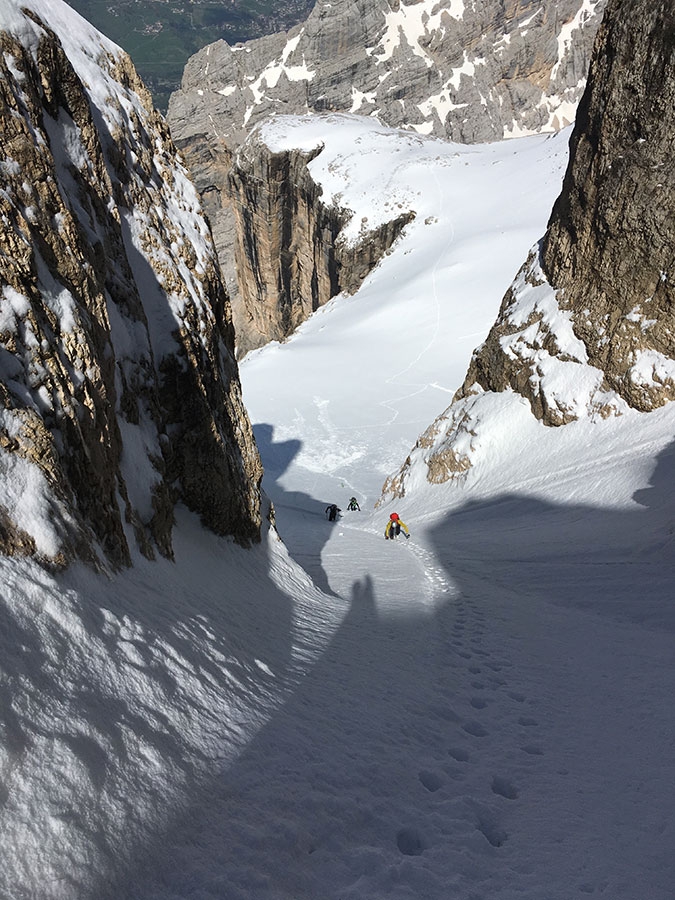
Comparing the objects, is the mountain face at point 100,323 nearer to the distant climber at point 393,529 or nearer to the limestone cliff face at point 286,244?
the distant climber at point 393,529

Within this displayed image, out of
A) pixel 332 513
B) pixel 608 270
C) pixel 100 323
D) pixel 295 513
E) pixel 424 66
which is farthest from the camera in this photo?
pixel 424 66

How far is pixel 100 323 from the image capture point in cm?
536

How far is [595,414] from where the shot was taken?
17.0m

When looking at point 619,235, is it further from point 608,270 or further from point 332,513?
point 332,513

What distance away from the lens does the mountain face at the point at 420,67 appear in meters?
91.4

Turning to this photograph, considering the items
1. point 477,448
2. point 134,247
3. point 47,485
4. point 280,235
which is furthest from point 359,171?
point 47,485

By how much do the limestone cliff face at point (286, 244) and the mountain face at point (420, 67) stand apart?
29769mm

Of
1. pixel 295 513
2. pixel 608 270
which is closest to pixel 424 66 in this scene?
pixel 608 270

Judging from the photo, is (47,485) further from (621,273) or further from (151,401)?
(621,273)

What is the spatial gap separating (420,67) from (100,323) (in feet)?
356

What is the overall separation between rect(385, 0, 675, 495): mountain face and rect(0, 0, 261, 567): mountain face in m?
11.7

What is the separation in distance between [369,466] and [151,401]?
2269 cm

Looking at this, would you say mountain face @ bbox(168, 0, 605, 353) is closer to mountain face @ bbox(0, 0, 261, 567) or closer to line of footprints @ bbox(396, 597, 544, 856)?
mountain face @ bbox(0, 0, 261, 567)

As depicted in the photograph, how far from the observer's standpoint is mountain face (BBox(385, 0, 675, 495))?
15.6m
